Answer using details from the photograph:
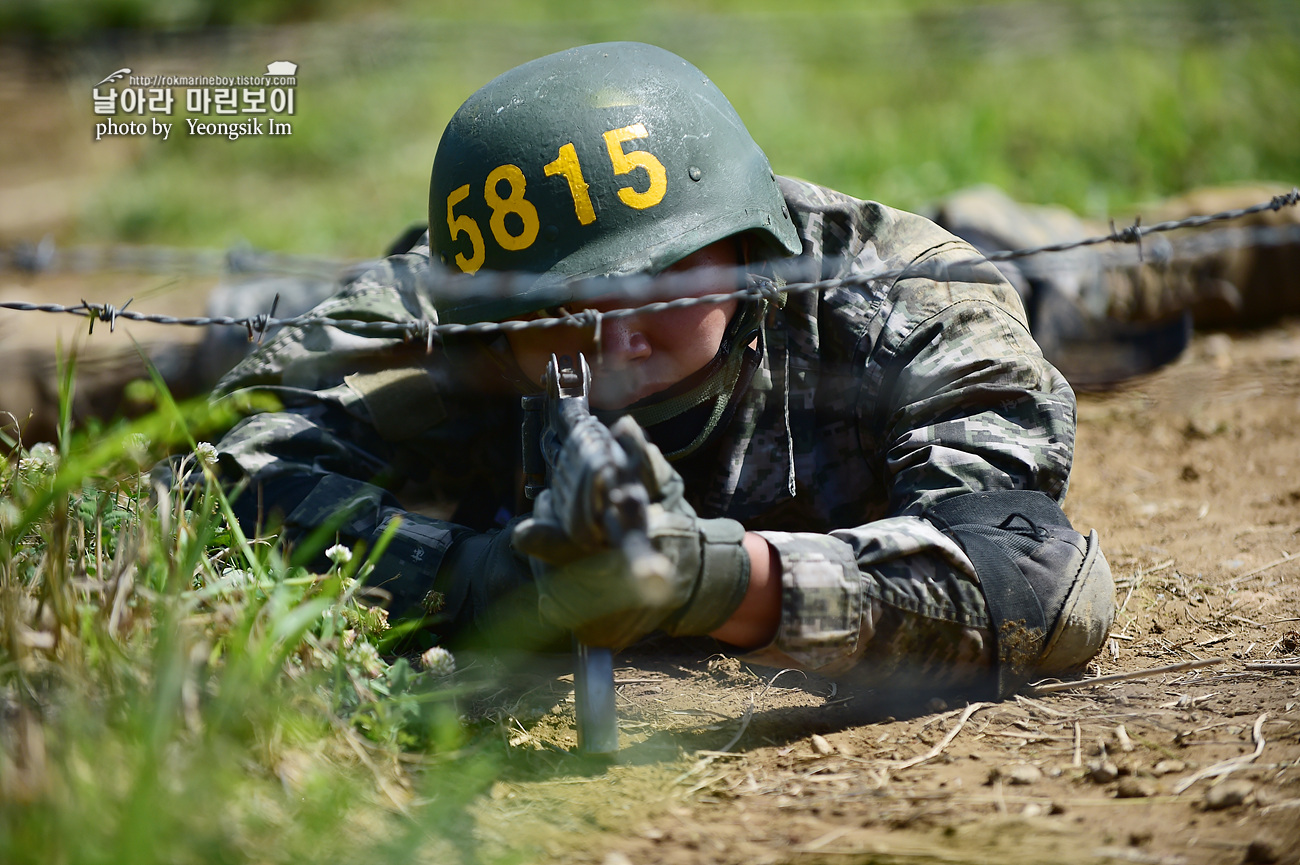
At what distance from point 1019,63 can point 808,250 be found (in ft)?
20.4

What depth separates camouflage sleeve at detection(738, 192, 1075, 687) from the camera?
188 centimetres

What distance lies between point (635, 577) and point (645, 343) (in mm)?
746

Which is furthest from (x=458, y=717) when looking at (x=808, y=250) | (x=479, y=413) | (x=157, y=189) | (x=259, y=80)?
(x=157, y=189)

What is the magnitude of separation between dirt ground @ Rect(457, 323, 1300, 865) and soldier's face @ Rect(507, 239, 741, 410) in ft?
1.96

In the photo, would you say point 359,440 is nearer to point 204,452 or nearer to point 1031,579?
point 204,452

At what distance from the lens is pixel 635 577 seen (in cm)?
146

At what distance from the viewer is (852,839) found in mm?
1545

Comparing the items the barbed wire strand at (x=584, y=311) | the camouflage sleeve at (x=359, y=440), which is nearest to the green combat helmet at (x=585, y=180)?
the barbed wire strand at (x=584, y=311)

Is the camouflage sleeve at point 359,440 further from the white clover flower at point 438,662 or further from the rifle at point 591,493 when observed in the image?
the rifle at point 591,493

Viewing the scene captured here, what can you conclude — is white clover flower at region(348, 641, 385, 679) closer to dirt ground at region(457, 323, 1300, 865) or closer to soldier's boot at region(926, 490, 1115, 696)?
dirt ground at region(457, 323, 1300, 865)

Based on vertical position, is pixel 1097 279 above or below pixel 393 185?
below

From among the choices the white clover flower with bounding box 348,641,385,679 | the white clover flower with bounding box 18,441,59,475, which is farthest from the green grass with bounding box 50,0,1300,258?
the white clover flower with bounding box 348,641,385,679

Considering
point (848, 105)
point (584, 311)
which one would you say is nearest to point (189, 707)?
point (584, 311)

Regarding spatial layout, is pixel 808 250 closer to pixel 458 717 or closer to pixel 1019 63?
pixel 458 717
